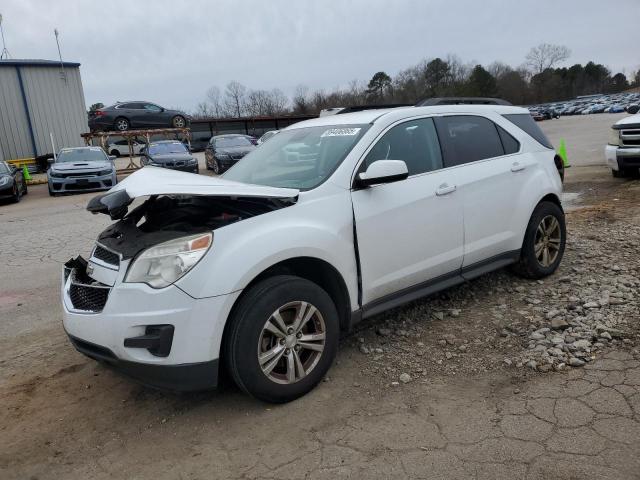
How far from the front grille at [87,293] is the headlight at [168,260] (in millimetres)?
261

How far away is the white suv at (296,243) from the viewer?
2.82 m

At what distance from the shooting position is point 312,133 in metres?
4.25

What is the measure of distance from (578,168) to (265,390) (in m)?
13.8

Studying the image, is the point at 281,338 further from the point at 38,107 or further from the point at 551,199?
the point at 38,107

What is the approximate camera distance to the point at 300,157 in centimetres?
404

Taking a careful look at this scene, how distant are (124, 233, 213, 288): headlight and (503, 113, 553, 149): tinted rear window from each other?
11.1ft

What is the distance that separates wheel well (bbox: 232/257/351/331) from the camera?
10.8 feet

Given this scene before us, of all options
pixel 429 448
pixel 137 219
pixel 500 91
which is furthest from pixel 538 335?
pixel 500 91

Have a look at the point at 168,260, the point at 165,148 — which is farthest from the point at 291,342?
the point at 165,148

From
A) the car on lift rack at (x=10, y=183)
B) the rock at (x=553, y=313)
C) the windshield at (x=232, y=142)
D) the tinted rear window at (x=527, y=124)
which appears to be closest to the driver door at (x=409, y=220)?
the rock at (x=553, y=313)

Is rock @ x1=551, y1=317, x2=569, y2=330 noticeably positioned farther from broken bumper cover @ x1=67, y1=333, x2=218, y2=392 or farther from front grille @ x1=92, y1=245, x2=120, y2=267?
front grille @ x1=92, y1=245, x2=120, y2=267

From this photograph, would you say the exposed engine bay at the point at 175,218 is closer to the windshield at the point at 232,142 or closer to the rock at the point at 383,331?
the rock at the point at 383,331

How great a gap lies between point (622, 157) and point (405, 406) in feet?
31.3

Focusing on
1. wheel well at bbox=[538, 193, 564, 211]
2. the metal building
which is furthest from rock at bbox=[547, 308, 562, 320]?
the metal building
